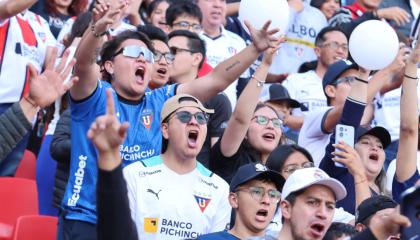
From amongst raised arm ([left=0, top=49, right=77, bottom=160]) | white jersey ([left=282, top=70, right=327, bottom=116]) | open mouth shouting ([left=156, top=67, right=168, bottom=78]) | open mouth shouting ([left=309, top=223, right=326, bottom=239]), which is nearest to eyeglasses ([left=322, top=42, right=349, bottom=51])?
white jersey ([left=282, top=70, right=327, bottom=116])

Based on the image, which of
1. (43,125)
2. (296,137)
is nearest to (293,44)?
(296,137)

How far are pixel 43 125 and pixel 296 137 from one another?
226cm

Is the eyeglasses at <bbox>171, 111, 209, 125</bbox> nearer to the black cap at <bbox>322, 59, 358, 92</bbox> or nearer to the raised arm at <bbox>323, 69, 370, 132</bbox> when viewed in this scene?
the raised arm at <bbox>323, 69, 370, 132</bbox>

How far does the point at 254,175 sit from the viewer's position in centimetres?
673

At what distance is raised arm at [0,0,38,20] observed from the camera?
7598mm

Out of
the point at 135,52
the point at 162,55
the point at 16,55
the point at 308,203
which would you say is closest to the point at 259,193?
the point at 308,203

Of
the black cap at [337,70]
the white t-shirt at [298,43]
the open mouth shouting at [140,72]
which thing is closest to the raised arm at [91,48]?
the open mouth shouting at [140,72]

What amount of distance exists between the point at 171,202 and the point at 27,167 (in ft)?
7.61

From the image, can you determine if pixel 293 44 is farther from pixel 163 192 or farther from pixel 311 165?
pixel 163 192

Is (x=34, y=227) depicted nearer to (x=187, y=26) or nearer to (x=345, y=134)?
(x=345, y=134)

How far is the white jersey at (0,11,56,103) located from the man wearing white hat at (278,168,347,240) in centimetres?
298

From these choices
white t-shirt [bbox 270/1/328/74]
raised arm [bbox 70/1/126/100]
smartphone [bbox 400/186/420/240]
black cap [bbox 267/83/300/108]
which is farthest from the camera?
white t-shirt [bbox 270/1/328/74]

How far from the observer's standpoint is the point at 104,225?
4652 millimetres

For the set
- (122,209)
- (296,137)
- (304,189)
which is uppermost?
(122,209)
